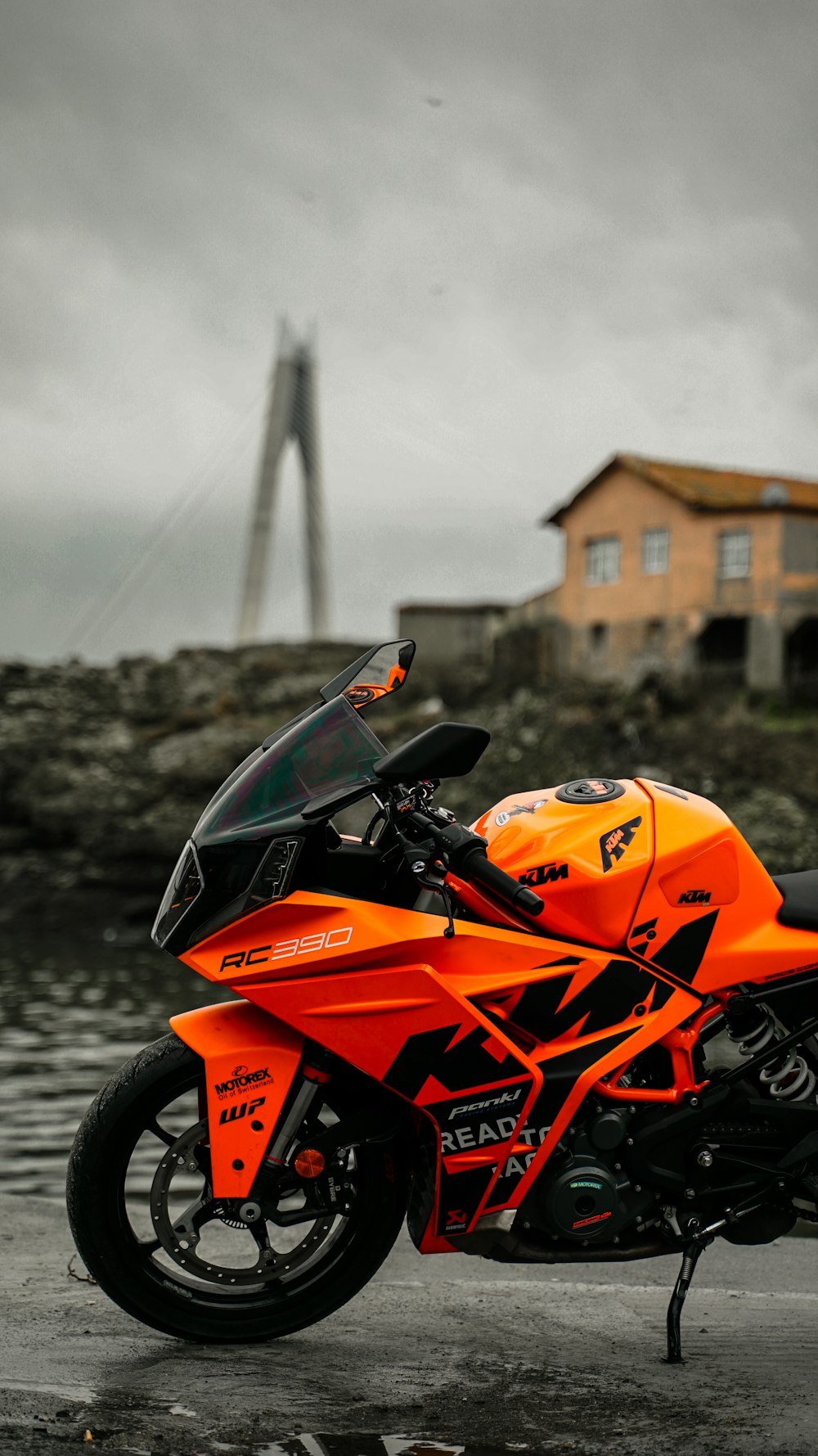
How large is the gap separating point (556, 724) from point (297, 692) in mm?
12451

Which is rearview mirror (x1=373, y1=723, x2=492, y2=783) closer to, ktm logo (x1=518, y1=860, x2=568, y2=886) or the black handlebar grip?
the black handlebar grip

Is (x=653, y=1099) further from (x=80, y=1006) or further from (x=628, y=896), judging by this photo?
(x=80, y=1006)

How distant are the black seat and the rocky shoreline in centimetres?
2669

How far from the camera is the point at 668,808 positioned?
137 inches

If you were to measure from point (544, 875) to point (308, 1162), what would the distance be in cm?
93

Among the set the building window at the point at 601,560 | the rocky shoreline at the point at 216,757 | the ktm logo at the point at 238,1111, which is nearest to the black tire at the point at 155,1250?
the ktm logo at the point at 238,1111

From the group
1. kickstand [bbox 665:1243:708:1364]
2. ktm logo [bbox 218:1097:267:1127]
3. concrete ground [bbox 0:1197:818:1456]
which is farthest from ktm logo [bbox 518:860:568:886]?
concrete ground [bbox 0:1197:818:1456]

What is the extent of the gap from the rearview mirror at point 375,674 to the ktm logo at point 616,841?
63cm

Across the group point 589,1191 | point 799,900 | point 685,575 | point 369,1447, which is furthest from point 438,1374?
point 685,575

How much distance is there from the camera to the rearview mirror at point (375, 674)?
340 cm

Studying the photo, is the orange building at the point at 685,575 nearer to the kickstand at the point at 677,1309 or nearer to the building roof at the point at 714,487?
the building roof at the point at 714,487

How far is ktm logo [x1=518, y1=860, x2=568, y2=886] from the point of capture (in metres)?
3.36

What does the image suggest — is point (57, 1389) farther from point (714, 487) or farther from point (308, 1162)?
point (714, 487)

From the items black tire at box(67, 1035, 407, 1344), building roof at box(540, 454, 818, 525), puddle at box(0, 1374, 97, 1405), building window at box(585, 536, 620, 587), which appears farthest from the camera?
building window at box(585, 536, 620, 587)
